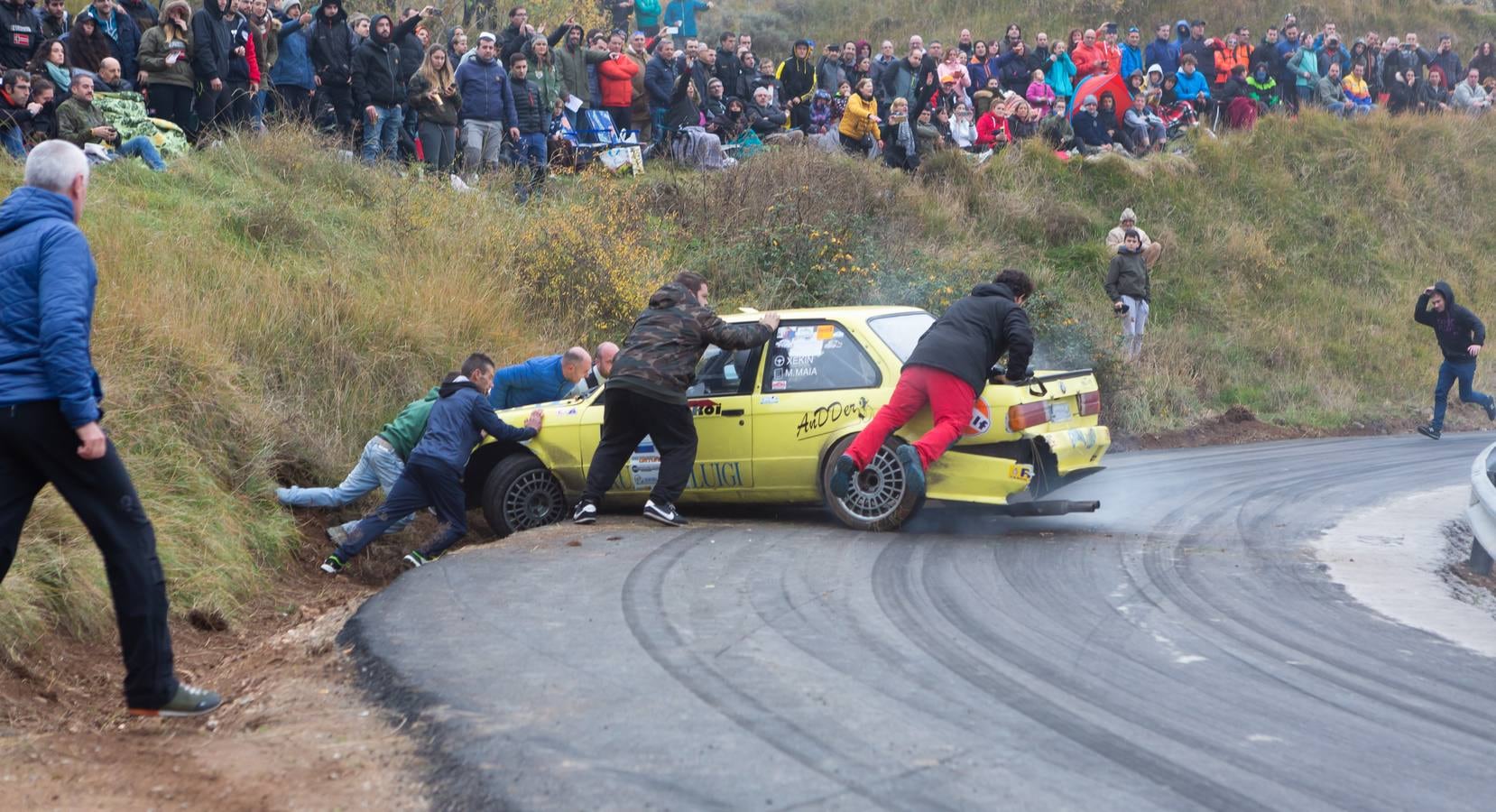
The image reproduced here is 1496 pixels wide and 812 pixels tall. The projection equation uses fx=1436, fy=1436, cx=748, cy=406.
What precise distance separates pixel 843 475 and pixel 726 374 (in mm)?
1290

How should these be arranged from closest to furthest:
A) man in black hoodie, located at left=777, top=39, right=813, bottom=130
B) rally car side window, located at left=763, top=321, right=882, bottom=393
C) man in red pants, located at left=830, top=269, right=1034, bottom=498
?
man in red pants, located at left=830, top=269, right=1034, bottom=498 < rally car side window, located at left=763, top=321, right=882, bottom=393 < man in black hoodie, located at left=777, top=39, right=813, bottom=130

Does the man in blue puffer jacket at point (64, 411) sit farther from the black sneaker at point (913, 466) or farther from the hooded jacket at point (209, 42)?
the hooded jacket at point (209, 42)

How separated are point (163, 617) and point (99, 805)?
36.6 inches

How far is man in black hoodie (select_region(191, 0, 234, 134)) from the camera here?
1566 cm

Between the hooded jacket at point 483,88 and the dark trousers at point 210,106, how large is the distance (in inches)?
109

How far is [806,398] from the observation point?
9.88m

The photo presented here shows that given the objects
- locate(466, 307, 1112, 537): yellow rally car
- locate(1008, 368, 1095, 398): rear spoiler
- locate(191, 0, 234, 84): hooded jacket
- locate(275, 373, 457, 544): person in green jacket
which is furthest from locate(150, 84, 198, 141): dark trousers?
locate(1008, 368, 1095, 398): rear spoiler

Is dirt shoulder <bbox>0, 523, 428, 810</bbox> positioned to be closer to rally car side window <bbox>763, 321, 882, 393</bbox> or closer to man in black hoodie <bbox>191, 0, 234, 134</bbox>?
rally car side window <bbox>763, 321, 882, 393</bbox>

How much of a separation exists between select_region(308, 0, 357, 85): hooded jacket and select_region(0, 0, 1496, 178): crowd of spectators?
0.02 metres

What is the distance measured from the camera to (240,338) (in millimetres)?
11781

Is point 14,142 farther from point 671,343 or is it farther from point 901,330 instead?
point 901,330

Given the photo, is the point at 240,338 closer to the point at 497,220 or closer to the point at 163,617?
the point at 497,220

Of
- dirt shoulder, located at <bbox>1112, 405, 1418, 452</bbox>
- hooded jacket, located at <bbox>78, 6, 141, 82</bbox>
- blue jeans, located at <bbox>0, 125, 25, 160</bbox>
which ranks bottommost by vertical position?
dirt shoulder, located at <bbox>1112, 405, 1418, 452</bbox>

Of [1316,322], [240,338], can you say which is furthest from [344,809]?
[1316,322]
